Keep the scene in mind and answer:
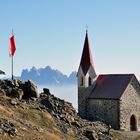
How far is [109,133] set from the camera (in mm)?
61125

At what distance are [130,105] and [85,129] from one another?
18.2 metres

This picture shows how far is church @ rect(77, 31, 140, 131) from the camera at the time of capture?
73188mm

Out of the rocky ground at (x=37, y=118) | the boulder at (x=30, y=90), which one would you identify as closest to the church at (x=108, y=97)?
the rocky ground at (x=37, y=118)

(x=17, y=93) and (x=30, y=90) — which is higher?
(x=30, y=90)

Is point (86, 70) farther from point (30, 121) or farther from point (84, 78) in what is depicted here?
point (30, 121)

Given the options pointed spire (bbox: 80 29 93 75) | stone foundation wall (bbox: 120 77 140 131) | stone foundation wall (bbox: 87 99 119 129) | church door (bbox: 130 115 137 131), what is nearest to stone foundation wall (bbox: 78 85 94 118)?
stone foundation wall (bbox: 87 99 119 129)

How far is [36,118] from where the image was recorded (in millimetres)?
53750

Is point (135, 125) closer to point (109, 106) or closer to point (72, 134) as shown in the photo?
point (109, 106)

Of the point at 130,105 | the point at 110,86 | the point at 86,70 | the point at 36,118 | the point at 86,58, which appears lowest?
the point at 36,118

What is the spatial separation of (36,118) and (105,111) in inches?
884

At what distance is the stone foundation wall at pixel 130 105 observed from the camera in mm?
73081

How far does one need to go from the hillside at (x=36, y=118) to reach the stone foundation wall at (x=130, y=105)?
9.33 metres

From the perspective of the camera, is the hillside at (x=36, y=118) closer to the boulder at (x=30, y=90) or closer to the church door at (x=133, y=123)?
the boulder at (x=30, y=90)

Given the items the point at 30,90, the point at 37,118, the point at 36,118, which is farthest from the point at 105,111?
the point at 36,118
